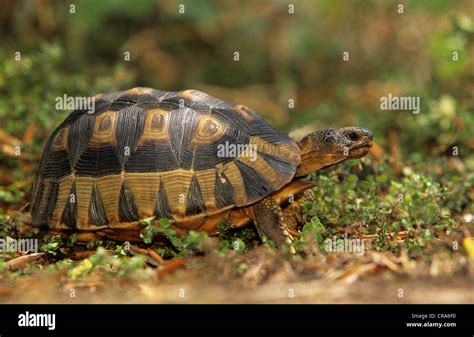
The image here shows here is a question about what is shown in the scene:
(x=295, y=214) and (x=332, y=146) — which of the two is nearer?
(x=332, y=146)

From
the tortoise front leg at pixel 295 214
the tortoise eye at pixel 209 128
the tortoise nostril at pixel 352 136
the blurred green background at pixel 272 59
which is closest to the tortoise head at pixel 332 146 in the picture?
the tortoise nostril at pixel 352 136

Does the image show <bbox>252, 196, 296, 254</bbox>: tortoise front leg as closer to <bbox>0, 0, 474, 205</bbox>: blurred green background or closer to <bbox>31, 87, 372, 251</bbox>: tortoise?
<bbox>31, 87, 372, 251</bbox>: tortoise

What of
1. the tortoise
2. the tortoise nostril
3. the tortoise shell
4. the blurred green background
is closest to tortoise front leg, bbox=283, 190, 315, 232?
the tortoise

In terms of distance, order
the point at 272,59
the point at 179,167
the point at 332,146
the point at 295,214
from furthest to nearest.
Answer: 1. the point at 272,59
2. the point at 295,214
3. the point at 332,146
4. the point at 179,167

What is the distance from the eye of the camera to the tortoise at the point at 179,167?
15.5 ft

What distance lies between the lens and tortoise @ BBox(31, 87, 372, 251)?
4.71 m

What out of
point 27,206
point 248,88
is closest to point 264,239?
point 27,206

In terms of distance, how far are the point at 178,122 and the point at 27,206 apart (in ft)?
6.67

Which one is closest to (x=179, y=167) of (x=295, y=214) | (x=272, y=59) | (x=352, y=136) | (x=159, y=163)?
(x=159, y=163)

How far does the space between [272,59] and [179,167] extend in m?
8.37

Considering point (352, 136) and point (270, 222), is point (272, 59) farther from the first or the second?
point (270, 222)

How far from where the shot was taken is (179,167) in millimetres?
4758

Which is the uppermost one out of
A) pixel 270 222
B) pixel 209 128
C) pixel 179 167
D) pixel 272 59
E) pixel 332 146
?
pixel 272 59
